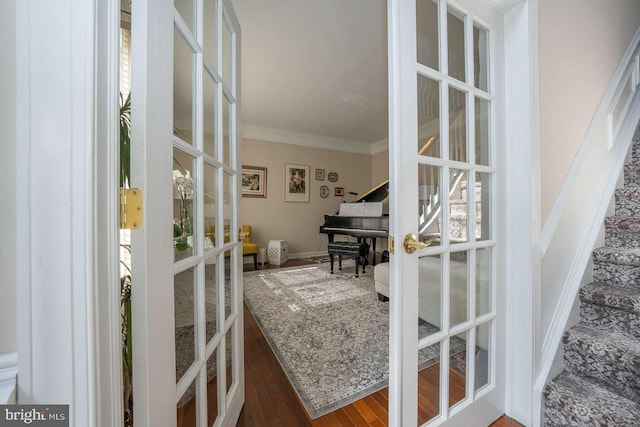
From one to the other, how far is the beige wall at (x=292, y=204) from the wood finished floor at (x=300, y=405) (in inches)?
141

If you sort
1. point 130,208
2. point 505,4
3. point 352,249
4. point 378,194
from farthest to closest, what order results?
point 378,194 → point 352,249 → point 505,4 → point 130,208

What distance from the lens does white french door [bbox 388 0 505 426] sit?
36.0 inches

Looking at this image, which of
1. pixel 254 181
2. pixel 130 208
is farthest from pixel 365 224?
pixel 130 208

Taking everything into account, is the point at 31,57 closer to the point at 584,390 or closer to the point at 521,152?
the point at 521,152

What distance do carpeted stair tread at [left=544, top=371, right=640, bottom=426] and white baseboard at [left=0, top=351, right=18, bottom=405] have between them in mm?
1841

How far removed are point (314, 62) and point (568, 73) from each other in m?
2.20

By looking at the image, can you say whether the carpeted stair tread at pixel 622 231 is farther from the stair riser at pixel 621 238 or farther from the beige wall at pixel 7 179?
the beige wall at pixel 7 179

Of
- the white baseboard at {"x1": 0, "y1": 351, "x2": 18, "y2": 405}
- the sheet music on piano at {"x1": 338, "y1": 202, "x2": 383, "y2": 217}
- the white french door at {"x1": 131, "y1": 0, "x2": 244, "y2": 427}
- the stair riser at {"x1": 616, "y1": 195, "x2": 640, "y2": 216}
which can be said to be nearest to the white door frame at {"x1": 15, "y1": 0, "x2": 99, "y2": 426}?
the white baseboard at {"x1": 0, "y1": 351, "x2": 18, "y2": 405}

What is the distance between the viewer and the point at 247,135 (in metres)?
4.80

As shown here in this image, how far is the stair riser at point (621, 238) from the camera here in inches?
56.7

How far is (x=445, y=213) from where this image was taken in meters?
1.06

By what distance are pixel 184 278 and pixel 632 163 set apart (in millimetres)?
2940

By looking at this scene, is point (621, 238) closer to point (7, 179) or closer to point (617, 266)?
point (617, 266)

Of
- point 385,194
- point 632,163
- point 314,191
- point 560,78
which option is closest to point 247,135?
point 314,191
